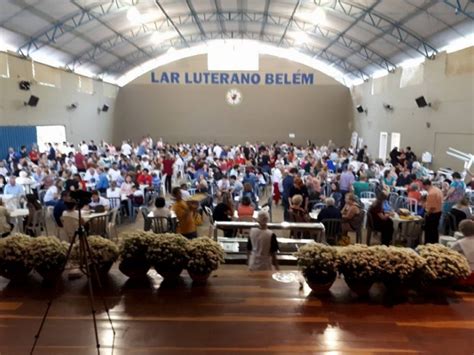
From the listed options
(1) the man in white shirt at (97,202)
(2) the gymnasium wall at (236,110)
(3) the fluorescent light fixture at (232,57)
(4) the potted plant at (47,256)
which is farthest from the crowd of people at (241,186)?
(3) the fluorescent light fixture at (232,57)

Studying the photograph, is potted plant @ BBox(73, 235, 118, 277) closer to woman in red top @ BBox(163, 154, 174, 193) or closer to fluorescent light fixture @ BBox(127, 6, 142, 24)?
woman in red top @ BBox(163, 154, 174, 193)

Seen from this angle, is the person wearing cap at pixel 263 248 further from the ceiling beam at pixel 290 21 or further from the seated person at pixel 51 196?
the ceiling beam at pixel 290 21

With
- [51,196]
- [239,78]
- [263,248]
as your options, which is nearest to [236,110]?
[239,78]

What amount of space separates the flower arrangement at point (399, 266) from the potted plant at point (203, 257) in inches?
57.9

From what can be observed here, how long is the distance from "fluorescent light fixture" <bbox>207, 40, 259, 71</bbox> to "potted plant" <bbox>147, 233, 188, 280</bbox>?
21836mm

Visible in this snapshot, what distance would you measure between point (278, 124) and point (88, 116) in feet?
34.9

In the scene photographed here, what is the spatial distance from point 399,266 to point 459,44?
1164cm

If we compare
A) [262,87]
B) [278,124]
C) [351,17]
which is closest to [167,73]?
→ [262,87]

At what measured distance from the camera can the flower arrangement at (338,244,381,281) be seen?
147 inches

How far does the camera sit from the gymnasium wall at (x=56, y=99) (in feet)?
47.7

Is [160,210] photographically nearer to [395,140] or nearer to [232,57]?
[395,140]

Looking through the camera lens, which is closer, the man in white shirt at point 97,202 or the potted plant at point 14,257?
the potted plant at point 14,257

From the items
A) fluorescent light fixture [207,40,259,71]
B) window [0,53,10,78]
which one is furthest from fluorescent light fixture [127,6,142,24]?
fluorescent light fixture [207,40,259,71]

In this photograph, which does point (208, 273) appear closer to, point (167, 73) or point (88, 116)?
point (88, 116)
